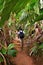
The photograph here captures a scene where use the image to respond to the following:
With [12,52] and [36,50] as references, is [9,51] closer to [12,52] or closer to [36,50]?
[12,52]

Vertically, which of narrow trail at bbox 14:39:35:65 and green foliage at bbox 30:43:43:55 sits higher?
green foliage at bbox 30:43:43:55

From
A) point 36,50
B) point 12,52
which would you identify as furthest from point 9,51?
point 36,50

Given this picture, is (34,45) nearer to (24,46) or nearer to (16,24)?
(24,46)

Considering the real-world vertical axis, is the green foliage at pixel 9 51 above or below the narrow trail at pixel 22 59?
above

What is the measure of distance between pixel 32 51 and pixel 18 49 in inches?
3.1

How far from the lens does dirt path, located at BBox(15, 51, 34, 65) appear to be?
78 centimetres

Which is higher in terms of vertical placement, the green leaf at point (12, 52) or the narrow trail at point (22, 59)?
the green leaf at point (12, 52)

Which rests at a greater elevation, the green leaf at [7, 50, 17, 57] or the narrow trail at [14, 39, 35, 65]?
the green leaf at [7, 50, 17, 57]

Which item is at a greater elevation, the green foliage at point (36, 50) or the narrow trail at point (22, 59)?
the green foliage at point (36, 50)

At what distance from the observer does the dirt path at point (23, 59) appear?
78 centimetres

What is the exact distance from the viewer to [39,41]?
0.84m

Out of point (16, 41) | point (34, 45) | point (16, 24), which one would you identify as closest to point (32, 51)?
point (34, 45)

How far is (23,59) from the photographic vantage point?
802 millimetres

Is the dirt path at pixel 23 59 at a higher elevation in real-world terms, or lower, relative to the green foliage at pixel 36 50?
lower
